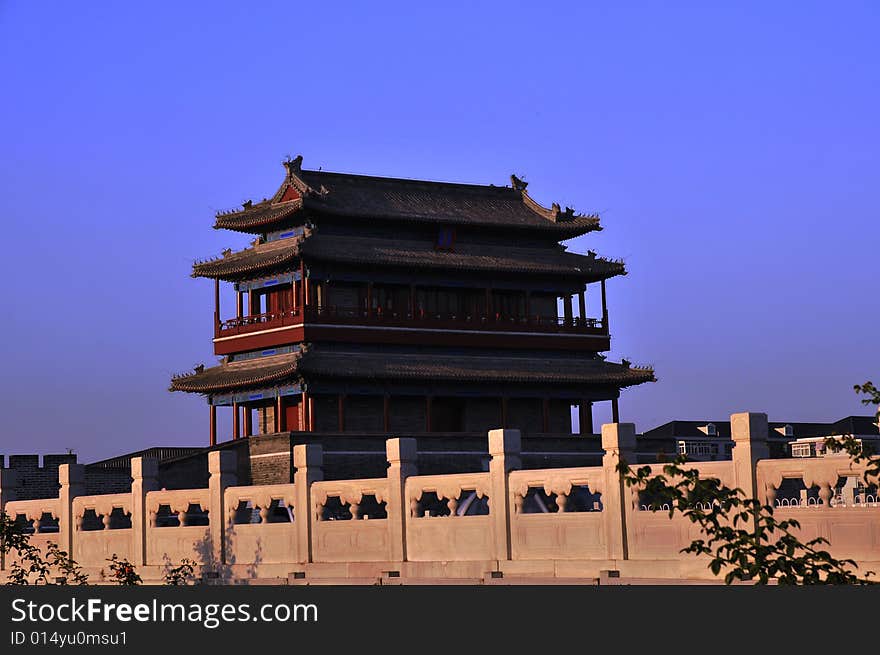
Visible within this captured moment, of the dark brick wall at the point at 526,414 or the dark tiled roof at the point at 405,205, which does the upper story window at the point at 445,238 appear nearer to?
the dark tiled roof at the point at 405,205

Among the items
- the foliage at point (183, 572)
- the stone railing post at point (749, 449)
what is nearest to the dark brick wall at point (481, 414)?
the foliage at point (183, 572)

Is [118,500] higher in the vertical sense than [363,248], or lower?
lower

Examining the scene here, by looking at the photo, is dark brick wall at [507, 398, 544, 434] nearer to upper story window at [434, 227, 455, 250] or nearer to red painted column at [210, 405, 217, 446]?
upper story window at [434, 227, 455, 250]

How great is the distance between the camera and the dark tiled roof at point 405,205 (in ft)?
169

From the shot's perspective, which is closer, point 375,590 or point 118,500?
point 375,590

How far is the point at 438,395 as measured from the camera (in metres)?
51.5

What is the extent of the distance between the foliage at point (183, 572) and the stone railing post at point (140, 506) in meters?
0.88

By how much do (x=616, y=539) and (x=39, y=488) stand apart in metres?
30.5

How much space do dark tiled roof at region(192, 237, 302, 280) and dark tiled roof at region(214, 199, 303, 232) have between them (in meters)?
0.78

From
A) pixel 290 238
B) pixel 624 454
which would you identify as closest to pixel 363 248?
pixel 290 238

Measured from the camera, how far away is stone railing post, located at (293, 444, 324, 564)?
73.7ft

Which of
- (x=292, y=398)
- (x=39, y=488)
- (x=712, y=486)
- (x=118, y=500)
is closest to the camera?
(x=712, y=486)

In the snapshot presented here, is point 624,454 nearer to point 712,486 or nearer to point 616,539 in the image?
point 616,539

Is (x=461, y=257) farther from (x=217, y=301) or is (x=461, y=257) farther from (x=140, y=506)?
(x=140, y=506)
